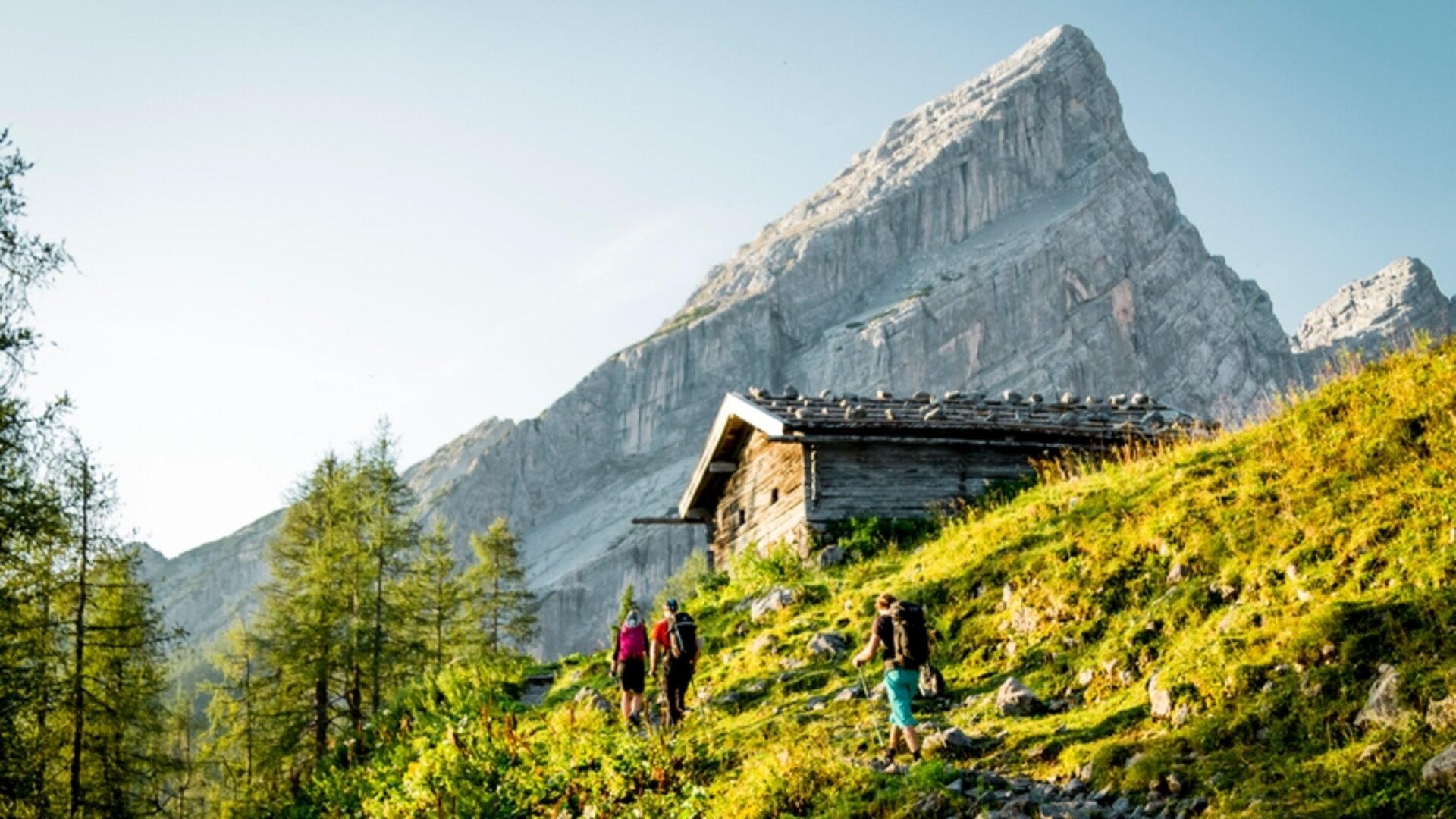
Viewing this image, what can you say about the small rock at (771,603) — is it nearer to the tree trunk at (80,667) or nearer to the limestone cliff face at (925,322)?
the tree trunk at (80,667)

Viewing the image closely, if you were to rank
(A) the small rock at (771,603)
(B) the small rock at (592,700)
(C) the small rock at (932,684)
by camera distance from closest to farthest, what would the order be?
(C) the small rock at (932,684)
(B) the small rock at (592,700)
(A) the small rock at (771,603)

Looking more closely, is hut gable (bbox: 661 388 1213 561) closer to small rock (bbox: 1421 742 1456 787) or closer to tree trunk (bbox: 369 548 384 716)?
tree trunk (bbox: 369 548 384 716)

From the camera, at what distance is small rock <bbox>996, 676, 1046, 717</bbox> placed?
35.0 ft

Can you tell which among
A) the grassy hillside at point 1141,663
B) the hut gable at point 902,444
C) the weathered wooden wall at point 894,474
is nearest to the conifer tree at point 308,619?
the grassy hillside at point 1141,663

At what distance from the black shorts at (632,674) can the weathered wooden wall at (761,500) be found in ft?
22.8

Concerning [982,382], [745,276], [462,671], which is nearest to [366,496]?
[462,671]

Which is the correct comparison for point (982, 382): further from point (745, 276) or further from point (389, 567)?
point (389, 567)

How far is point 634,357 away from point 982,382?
182 feet

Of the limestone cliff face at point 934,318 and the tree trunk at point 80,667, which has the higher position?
the limestone cliff face at point 934,318

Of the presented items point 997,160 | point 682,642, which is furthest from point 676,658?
point 997,160

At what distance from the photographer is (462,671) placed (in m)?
21.3

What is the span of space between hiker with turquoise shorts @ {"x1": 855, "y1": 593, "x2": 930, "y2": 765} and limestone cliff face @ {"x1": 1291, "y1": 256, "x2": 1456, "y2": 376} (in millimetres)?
164433

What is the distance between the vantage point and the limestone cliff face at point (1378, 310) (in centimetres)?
16088

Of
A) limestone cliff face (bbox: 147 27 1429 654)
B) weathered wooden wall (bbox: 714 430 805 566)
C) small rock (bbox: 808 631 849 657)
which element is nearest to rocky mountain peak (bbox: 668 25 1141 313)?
limestone cliff face (bbox: 147 27 1429 654)
